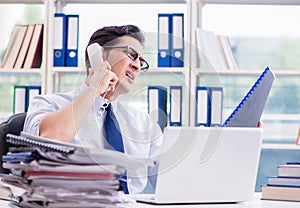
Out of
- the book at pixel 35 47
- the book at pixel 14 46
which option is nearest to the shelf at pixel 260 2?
the book at pixel 35 47

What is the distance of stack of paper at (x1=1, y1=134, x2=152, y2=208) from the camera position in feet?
3.55

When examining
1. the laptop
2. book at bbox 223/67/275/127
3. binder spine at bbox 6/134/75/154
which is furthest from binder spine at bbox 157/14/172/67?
binder spine at bbox 6/134/75/154

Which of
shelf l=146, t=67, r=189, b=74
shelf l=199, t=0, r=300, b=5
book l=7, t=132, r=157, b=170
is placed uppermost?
shelf l=199, t=0, r=300, b=5

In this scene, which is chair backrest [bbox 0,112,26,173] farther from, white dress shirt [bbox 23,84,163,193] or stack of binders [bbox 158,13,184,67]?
stack of binders [bbox 158,13,184,67]

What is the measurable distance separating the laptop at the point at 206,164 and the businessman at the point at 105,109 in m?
0.63

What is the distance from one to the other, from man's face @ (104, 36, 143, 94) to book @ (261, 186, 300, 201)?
0.71 m

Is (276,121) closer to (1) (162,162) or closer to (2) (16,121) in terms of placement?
(2) (16,121)

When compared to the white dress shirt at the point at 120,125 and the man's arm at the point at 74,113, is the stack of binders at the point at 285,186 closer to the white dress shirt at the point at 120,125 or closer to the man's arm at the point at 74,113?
the white dress shirt at the point at 120,125

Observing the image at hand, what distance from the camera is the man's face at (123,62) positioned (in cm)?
212

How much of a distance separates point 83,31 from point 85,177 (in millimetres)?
2464

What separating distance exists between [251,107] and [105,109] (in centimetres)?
86

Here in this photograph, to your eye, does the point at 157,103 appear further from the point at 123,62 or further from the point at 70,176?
the point at 70,176

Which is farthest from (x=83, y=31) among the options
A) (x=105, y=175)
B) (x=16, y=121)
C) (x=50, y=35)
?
(x=105, y=175)

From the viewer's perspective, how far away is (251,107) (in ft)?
4.81
